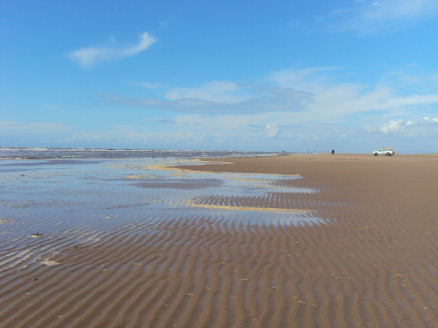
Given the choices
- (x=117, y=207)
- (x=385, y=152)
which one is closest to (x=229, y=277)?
(x=117, y=207)

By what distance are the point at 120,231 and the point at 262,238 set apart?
3.53m

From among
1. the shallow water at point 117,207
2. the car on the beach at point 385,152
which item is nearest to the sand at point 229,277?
the shallow water at point 117,207

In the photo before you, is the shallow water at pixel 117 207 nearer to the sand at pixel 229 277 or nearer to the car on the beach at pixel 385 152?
the sand at pixel 229 277

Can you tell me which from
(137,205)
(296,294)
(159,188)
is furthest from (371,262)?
(159,188)

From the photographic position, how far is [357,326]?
4.05 m

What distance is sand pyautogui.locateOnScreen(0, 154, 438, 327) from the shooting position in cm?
423

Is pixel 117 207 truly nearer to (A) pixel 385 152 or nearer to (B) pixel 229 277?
(B) pixel 229 277

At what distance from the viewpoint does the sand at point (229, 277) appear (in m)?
4.23

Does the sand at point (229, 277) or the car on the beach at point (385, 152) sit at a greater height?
the car on the beach at point (385, 152)

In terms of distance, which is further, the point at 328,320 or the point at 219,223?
the point at 219,223

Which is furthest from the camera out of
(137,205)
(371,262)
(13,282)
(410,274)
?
(137,205)

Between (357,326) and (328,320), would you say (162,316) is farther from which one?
(357,326)

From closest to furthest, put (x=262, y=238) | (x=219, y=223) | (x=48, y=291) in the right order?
(x=48, y=291) → (x=262, y=238) → (x=219, y=223)

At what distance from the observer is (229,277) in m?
5.48
